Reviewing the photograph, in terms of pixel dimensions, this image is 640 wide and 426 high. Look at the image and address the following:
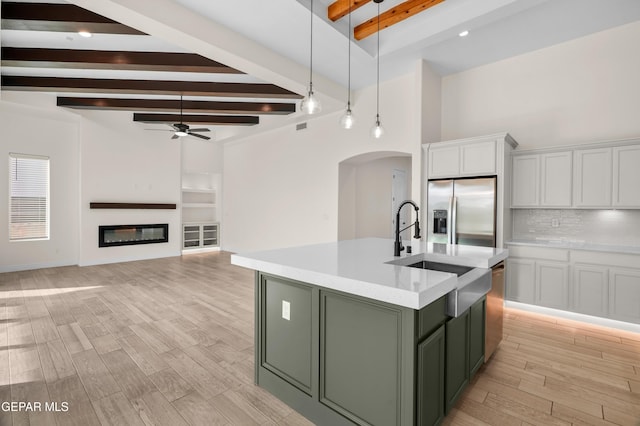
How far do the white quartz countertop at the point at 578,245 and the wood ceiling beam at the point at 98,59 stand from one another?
519 cm

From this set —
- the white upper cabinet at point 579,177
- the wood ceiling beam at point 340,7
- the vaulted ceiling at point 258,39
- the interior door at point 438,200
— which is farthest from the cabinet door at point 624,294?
the wood ceiling beam at point 340,7

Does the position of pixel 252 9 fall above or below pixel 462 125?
above

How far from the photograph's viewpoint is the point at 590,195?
379cm

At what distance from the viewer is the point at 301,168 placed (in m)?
7.07

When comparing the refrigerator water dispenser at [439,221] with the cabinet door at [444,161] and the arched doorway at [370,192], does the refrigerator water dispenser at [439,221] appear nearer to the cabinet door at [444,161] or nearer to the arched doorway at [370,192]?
the cabinet door at [444,161]

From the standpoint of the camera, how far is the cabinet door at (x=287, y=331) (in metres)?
2.01

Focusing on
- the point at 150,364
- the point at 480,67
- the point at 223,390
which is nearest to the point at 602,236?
the point at 480,67

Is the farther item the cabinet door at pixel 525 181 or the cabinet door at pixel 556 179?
the cabinet door at pixel 525 181

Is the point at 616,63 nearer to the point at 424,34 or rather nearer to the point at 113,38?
the point at 424,34

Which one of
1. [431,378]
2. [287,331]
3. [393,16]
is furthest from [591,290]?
[393,16]

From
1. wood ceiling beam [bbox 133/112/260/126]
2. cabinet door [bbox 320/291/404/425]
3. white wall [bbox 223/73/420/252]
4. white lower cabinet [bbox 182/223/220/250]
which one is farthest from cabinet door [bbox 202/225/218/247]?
cabinet door [bbox 320/291/404/425]

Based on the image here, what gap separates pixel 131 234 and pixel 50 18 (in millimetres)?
5483

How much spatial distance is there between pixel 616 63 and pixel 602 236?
221 cm

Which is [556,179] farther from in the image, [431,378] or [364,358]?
[364,358]
